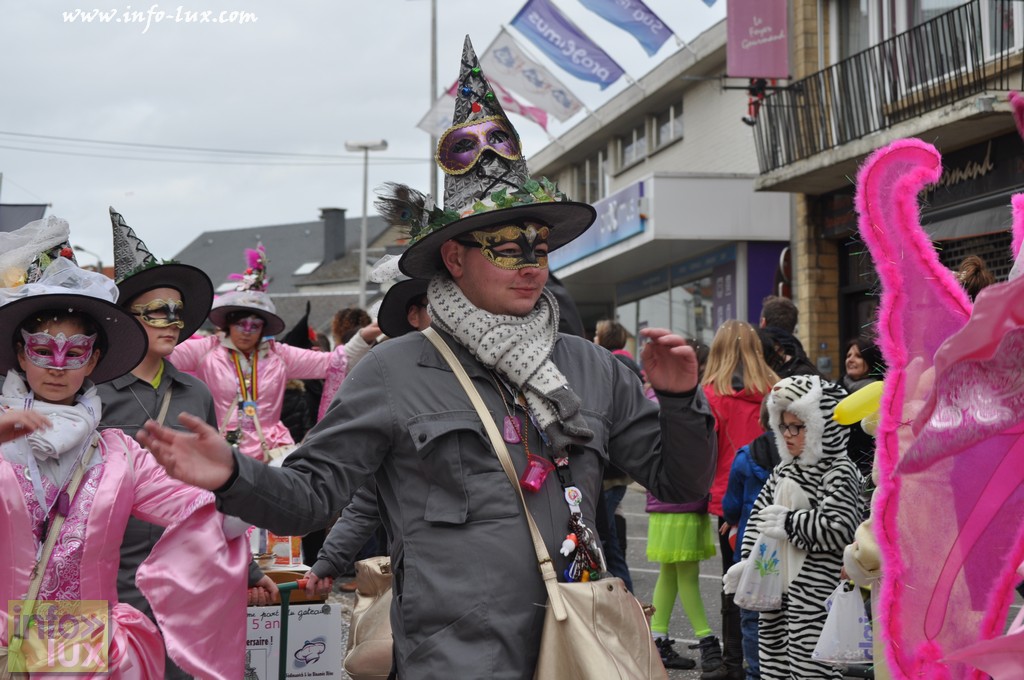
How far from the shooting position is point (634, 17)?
18.6 m

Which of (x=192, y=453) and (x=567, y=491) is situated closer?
(x=192, y=453)

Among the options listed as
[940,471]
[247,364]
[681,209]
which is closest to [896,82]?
[681,209]

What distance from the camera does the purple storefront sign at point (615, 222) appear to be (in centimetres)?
1994

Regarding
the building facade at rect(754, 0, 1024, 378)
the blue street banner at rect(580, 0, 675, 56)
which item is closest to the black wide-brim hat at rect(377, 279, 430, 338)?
the building facade at rect(754, 0, 1024, 378)

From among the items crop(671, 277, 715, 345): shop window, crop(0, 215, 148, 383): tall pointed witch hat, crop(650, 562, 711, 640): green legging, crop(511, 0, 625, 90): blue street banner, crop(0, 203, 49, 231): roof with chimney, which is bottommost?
crop(650, 562, 711, 640): green legging

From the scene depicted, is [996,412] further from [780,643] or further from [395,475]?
[780,643]

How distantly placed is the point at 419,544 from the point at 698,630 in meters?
4.87

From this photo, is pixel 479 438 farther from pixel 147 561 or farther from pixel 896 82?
pixel 896 82

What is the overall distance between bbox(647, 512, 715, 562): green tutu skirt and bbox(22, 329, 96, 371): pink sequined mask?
14.2 feet

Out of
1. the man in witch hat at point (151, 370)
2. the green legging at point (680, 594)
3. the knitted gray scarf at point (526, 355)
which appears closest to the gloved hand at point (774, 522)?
the green legging at point (680, 594)

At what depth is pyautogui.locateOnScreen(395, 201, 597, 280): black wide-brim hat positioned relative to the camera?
345 cm

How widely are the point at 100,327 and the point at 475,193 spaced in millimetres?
1592

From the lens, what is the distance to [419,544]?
319 centimetres

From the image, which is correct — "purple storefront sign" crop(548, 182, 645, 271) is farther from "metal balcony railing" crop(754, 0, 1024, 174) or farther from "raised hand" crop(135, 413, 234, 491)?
"raised hand" crop(135, 413, 234, 491)
